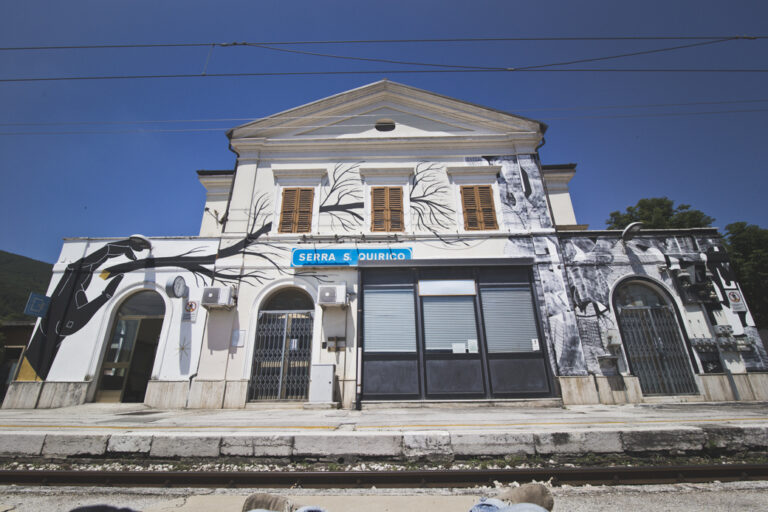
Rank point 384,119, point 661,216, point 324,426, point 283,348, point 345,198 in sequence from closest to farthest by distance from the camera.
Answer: point 324,426 → point 283,348 → point 345,198 → point 384,119 → point 661,216

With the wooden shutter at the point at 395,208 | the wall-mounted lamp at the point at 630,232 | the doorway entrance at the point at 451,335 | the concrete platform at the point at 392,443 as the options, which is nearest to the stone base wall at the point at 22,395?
the concrete platform at the point at 392,443

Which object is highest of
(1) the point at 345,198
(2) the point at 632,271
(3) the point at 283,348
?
(1) the point at 345,198

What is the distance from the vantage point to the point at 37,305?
10.3 m

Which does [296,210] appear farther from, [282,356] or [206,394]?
[206,394]

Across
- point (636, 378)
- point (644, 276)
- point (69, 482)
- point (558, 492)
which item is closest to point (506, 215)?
point (644, 276)

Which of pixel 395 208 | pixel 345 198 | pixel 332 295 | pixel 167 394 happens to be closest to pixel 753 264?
pixel 395 208

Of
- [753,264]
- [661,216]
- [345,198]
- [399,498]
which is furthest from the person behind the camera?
[661,216]

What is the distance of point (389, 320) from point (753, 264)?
20.0 meters

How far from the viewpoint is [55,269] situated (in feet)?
36.8

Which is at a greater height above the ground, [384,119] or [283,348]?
[384,119]

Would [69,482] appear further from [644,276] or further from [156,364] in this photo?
[644,276]

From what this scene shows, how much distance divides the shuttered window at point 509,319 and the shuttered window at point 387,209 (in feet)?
12.6

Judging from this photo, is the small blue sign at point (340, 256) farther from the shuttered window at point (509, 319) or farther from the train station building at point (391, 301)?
the shuttered window at point (509, 319)

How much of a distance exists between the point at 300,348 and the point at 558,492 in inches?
319
